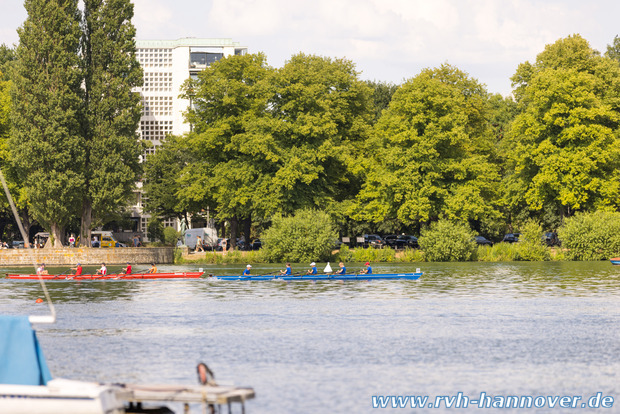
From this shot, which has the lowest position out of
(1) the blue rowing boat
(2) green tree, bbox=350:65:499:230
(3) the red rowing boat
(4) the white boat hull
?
(1) the blue rowing boat

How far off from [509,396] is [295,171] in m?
59.8

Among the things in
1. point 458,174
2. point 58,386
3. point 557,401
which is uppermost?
point 458,174

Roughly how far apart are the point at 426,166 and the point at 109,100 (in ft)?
105

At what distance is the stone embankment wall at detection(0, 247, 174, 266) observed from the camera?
83062 millimetres

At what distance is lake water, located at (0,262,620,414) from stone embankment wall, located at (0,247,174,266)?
79.2 ft

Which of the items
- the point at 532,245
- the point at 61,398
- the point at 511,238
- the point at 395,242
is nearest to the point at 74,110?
the point at 395,242

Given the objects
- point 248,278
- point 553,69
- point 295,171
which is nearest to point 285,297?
point 248,278

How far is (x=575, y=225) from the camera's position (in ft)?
254

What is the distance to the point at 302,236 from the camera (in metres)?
78.5

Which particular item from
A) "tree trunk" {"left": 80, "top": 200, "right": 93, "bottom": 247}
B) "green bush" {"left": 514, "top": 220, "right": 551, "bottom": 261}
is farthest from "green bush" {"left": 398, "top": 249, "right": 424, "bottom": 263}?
"tree trunk" {"left": 80, "top": 200, "right": 93, "bottom": 247}

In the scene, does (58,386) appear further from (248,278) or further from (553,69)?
(553,69)

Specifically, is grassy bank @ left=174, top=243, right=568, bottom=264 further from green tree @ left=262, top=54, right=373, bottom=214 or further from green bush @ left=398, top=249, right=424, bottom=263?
green tree @ left=262, top=54, right=373, bottom=214

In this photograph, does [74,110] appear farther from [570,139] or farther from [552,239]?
[552,239]

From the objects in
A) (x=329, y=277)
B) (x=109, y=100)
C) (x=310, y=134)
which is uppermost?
(x=109, y=100)
